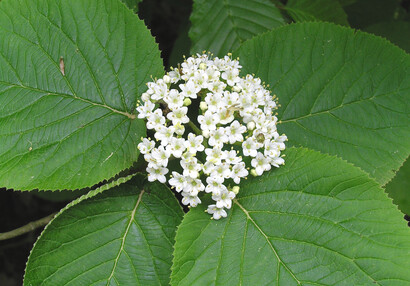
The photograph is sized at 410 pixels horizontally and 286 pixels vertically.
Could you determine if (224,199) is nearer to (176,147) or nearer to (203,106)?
(176,147)

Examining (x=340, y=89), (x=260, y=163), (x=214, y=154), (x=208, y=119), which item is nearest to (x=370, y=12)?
(x=340, y=89)

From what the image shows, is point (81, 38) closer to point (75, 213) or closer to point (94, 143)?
point (94, 143)

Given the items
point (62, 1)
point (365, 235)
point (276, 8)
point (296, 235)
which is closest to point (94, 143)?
point (62, 1)

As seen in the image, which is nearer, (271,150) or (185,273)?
(185,273)

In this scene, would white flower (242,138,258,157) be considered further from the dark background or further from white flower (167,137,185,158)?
the dark background

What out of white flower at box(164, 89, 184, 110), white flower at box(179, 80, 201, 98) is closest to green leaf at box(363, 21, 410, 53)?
white flower at box(179, 80, 201, 98)

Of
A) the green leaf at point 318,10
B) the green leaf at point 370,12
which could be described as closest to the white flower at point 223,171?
the green leaf at point 318,10
